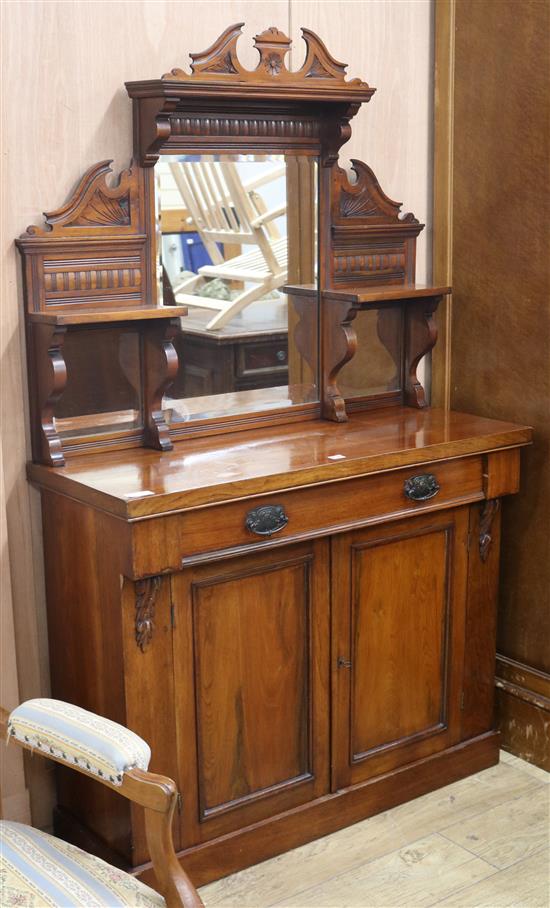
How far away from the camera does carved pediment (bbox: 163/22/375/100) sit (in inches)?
103

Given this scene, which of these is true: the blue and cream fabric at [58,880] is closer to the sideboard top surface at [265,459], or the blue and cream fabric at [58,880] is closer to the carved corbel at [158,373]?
the sideboard top surface at [265,459]

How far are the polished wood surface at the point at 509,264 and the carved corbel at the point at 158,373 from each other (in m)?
0.95

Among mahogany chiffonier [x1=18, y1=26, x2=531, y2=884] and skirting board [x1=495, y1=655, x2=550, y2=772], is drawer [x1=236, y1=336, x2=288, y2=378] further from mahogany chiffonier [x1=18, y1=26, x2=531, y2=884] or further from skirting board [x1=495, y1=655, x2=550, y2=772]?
skirting board [x1=495, y1=655, x2=550, y2=772]

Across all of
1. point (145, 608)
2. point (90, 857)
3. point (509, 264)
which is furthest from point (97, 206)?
point (90, 857)

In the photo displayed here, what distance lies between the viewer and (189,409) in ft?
9.25

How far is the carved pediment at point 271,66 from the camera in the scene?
260cm

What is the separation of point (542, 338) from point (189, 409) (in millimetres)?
987

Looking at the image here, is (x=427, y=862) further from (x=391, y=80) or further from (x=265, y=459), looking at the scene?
(x=391, y=80)

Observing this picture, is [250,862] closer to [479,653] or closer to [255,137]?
[479,653]

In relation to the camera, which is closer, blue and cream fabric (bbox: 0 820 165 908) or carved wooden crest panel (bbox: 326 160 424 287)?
blue and cream fabric (bbox: 0 820 165 908)

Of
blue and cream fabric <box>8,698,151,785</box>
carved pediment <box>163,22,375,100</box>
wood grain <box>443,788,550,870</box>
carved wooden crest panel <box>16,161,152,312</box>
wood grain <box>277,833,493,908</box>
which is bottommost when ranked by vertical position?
wood grain <box>277,833,493,908</box>

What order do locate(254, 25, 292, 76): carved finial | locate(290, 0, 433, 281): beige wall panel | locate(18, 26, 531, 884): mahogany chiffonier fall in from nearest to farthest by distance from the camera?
locate(18, 26, 531, 884): mahogany chiffonier
locate(254, 25, 292, 76): carved finial
locate(290, 0, 433, 281): beige wall panel

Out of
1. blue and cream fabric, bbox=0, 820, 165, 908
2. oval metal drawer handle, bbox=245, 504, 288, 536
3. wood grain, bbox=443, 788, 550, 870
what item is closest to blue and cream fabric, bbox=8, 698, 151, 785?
blue and cream fabric, bbox=0, 820, 165, 908

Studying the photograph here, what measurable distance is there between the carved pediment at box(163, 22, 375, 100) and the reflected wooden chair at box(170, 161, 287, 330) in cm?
22
